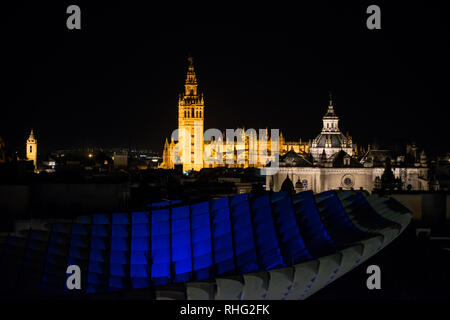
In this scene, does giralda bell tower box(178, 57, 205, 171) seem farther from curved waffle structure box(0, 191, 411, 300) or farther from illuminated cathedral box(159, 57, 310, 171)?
curved waffle structure box(0, 191, 411, 300)

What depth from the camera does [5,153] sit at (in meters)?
56.3

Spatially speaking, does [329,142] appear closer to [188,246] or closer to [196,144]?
[196,144]

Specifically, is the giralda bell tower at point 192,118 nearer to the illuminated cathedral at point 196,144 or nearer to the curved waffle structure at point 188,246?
the illuminated cathedral at point 196,144

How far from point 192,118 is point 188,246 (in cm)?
11041

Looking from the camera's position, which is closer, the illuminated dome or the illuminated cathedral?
the illuminated dome

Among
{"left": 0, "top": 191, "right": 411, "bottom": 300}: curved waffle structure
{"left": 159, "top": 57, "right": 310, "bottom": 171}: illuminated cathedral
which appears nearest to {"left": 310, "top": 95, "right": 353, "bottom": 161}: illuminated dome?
{"left": 159, "top": 57, "right": 310, "bottom": 171}: illuminated cathedral

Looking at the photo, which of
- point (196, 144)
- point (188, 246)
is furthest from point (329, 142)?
point (188, 246)

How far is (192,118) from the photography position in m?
136

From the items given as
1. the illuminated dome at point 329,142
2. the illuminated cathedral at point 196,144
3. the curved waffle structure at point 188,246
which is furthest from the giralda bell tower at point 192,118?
the curved waffle structure at point 188,246

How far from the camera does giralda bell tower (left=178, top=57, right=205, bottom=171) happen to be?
134 m

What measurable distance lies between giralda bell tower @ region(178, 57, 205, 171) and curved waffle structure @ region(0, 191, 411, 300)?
10609 cm
